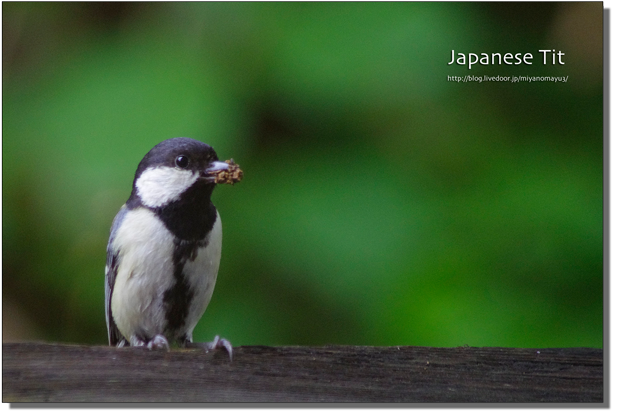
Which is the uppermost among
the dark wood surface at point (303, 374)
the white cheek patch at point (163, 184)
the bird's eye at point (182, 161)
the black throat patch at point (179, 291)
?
the bird's eye at point (182, 161)

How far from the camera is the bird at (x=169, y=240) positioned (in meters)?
1.72

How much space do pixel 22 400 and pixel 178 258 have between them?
458 mm

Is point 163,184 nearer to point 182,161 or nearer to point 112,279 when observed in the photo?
point 182,161

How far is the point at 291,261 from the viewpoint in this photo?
206 cm

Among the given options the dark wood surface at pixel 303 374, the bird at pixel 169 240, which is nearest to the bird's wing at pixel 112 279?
the bird at pixel 169 240

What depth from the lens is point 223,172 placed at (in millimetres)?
1679

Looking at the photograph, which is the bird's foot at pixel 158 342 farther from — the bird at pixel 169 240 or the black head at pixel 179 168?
the black head at pixel 179 168

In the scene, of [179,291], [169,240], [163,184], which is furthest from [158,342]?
[163,184]

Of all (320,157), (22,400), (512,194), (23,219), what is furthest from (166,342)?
(512,194)

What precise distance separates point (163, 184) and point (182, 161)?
8 centimetres

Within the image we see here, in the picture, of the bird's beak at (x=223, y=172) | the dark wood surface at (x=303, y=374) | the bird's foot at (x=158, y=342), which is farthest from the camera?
the bird's foot at (x=158, y=342)

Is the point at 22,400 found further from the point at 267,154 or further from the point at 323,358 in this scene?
the point at 267,154

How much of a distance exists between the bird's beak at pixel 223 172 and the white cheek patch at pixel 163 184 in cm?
4

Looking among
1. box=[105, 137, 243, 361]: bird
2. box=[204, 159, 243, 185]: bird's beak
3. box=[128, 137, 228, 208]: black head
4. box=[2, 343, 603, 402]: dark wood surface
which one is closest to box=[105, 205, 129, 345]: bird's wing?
box=[105, 137, 243, 361]: bird
